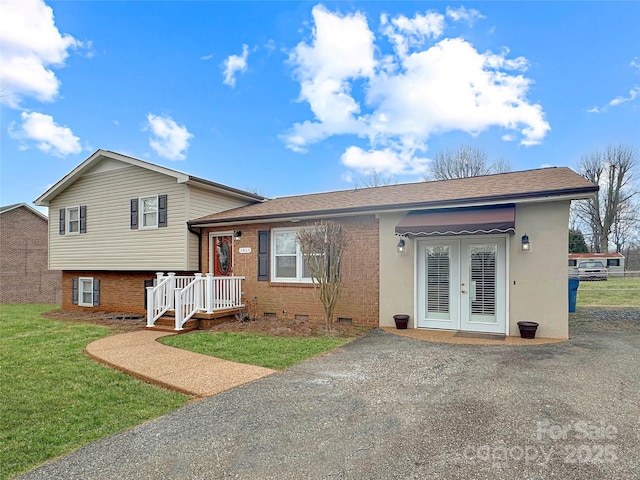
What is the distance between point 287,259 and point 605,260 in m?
39.0

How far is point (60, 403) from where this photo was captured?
18.0 ft

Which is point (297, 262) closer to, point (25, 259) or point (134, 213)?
point (134, 213)

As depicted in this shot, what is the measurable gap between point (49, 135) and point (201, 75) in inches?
303

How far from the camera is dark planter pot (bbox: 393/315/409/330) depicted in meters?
10.2

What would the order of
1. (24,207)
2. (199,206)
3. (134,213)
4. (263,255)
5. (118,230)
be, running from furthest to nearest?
(24,207), (118,230), (134,213), (199,206), (263,255)

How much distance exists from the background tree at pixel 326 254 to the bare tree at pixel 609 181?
37.9 m

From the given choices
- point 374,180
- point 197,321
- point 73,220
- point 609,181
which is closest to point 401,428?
point 197,321

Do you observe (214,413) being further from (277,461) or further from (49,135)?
(49,135)

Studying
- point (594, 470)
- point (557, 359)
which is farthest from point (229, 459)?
point (557, 359)

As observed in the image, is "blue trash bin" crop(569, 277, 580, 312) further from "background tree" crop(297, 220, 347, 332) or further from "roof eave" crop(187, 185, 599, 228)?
"background tree" crop(297, 220, 347, 332)

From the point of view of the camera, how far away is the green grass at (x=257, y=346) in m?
7.63

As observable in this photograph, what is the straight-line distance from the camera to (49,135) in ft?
57.7

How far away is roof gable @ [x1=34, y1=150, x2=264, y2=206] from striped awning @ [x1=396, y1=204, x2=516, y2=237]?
8.11 metres

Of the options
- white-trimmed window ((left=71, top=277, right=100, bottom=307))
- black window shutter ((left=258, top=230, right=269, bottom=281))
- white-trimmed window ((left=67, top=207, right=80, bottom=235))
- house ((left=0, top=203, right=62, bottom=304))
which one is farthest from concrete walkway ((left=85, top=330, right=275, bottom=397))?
house ((left=0, top=203, right=62, bottom=304))
